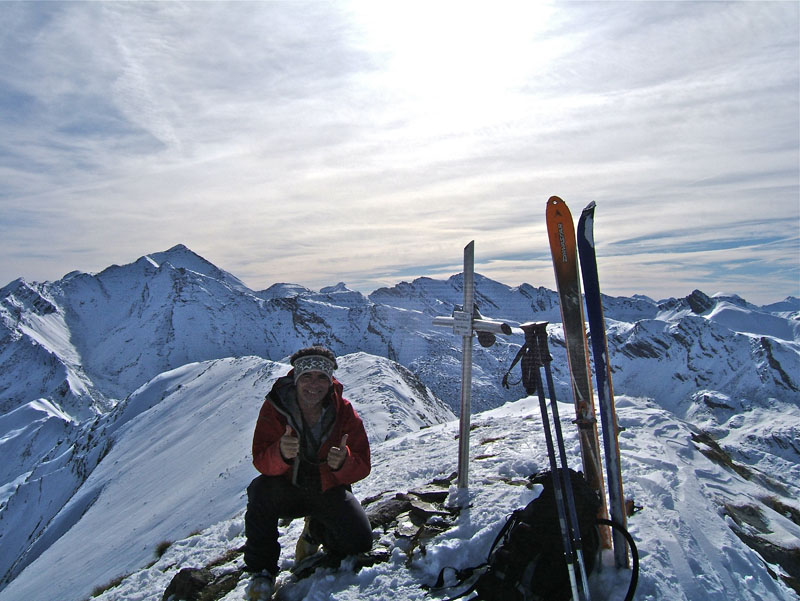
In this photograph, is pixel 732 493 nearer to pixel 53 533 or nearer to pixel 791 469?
pixel 53 533

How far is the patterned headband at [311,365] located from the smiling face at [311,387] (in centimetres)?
4

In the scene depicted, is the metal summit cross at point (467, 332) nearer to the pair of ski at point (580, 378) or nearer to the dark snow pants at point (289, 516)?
the pair of ski at point (580, 378)

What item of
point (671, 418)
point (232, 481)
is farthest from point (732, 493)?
point (232, 481)

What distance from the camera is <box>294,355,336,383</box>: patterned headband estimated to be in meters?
5.32

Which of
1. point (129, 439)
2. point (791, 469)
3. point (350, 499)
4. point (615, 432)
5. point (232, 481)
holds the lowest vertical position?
point (791, 469)

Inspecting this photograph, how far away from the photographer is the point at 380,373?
6181cm

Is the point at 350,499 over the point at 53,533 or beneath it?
over

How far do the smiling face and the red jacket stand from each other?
0.12 meters

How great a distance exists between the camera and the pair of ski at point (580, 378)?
15.4ft

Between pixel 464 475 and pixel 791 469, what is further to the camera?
pixel 791 469

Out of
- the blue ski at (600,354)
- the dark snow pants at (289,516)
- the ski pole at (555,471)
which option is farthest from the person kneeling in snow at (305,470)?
the blue ski at (600,354)

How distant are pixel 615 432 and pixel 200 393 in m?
53.8

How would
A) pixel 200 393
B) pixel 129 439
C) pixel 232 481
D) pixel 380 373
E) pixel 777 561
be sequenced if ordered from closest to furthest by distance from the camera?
pixel 777 561 < pixel 232 481 < pixel 129 439 < pixel 200 393 < pixel 380 373

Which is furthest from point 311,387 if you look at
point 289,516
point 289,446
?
point 289,516
